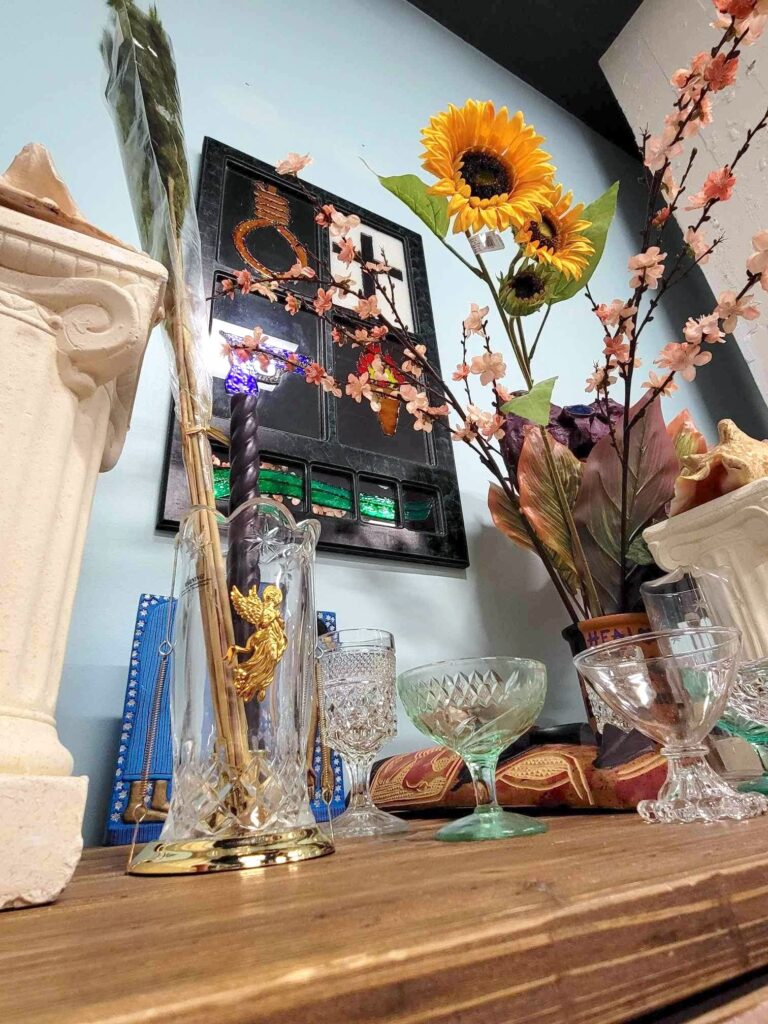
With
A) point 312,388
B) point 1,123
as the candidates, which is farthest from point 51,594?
point 1,123

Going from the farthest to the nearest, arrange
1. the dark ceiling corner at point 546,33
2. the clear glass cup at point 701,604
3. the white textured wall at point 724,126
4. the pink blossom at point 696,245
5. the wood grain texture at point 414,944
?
1. the dark ceiling corner at point 546,33
2. the white textured wall at point 724,126
3. the pink blossom at point 696,245
4. the clear glass cup at point 701,604
5. the wood grain texture at point 414,944

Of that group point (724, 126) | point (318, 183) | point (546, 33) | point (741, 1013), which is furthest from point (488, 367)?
point (546, 33)

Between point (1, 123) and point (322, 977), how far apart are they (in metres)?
1.18

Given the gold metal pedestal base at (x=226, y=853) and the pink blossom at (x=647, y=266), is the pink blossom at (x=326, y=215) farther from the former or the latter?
the gold metal pedestal base at (x=226, y=853)

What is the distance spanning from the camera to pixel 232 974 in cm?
13

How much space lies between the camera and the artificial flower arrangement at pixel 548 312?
2.09 ft

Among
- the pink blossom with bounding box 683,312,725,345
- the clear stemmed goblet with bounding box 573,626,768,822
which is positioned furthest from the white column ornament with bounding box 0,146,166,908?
the pink blossom with bounding box 683,312,725,345

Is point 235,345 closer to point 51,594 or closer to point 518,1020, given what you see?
point 51,594

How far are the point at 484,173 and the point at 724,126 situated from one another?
128cm

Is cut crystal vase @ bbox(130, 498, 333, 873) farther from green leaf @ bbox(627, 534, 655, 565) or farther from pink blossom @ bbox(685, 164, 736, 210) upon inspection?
pink blossom @ bbox(685, 164, 736, 210)

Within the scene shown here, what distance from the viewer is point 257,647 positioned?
0.38 metres

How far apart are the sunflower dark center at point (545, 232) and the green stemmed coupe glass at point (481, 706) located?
490mm

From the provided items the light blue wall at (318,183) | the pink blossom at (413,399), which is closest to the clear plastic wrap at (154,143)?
the light blue wall at (318,183)

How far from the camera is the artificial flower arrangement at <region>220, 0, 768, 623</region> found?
2.09ft
